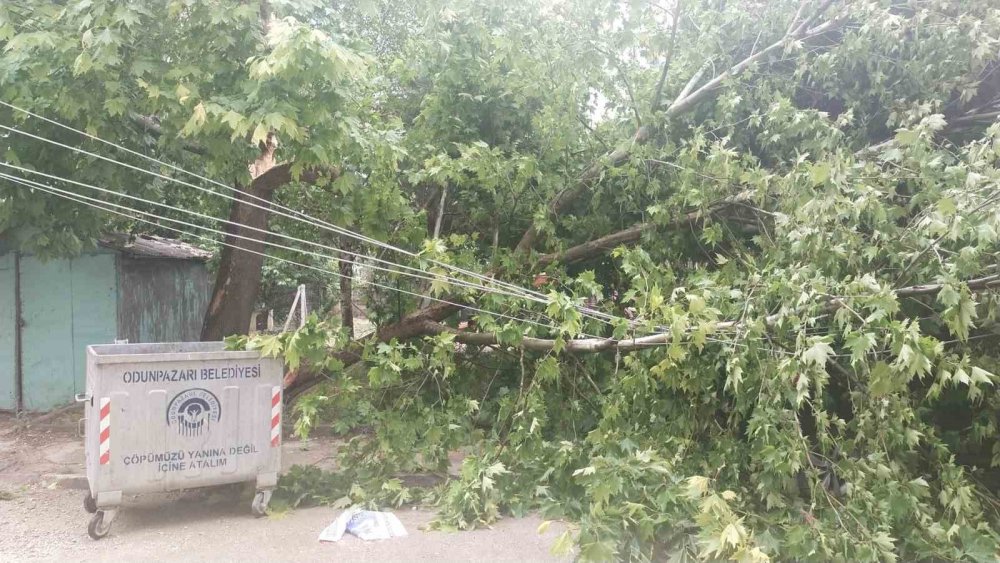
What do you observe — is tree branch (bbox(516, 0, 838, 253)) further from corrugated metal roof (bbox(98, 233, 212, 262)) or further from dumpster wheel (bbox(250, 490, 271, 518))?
corrugated metal roof (bbox(98, 233, 212, 262))

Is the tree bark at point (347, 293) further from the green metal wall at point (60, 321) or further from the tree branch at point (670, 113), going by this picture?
the green metal wall at point (60, 321)

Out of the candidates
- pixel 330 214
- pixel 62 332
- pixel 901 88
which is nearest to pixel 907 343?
pixel 901 88

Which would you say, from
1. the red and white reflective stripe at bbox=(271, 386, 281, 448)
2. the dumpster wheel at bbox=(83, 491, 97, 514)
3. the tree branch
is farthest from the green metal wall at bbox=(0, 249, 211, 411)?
the tree branch

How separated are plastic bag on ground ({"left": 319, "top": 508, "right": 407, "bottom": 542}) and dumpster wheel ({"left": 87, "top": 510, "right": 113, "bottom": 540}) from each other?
138 centimetres

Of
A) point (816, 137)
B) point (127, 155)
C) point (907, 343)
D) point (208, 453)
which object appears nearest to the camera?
point (907, 343)

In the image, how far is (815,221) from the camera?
174 inches

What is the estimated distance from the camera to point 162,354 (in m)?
4.75

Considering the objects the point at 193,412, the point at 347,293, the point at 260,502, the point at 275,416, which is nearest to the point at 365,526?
the point at 260,502

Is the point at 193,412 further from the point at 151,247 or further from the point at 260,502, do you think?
the point at 151,247

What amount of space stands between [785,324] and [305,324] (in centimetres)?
311

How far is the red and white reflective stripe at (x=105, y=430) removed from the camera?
4.62 meters

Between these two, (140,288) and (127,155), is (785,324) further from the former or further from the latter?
(140,288)

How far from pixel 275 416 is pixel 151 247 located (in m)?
6.27

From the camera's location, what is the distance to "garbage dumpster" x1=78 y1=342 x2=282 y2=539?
4660 mm
